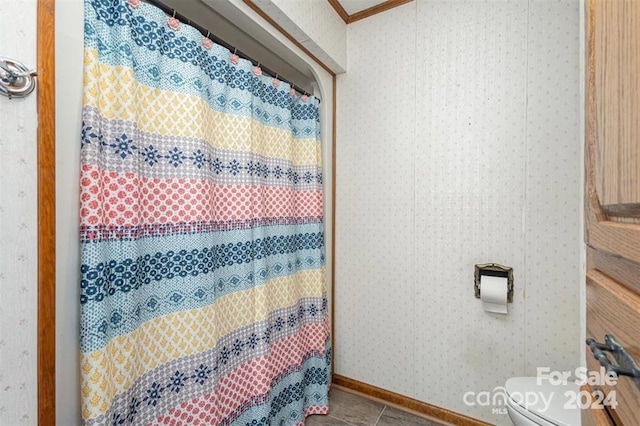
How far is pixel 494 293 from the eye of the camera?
4.85ft

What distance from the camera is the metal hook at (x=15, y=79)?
2.19 feet

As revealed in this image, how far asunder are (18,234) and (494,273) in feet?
6.32

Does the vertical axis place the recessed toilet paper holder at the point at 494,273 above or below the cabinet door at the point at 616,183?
below

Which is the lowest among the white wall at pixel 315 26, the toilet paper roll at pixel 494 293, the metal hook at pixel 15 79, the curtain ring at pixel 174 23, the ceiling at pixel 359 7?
the toilet paper roll at pixel 494 293

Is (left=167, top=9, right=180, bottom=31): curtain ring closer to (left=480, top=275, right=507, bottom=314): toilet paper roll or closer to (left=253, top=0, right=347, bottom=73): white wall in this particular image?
(left=253, top=0, right=347, bottom=73): white wall

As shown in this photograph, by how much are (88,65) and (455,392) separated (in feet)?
7.40

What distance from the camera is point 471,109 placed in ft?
5.25

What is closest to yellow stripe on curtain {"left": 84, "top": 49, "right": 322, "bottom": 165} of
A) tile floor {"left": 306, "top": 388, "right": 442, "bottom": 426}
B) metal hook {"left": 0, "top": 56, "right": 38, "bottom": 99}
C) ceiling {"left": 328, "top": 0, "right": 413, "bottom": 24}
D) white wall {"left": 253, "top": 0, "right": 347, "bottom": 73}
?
metal hook {"left": 0, "top": 56, "right": 38, "bottom": 99}

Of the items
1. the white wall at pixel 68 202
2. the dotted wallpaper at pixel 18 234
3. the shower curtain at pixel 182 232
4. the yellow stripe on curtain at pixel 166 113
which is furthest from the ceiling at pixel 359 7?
the dotted wallpaper at pixel 18 234

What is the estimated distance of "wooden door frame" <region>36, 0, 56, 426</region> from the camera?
736 millimetres

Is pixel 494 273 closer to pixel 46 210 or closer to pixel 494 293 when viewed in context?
pixel 494 293

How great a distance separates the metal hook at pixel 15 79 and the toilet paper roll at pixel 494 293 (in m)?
1.95

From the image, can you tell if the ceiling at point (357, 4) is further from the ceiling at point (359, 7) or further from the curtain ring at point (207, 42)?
the curtain ring at point (207, 42)

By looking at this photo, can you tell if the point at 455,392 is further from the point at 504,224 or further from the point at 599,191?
the point at 599,191
